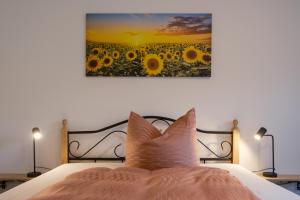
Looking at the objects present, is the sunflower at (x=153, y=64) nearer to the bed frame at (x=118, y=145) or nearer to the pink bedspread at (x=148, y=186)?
the bed frame at (x=118, y=145)

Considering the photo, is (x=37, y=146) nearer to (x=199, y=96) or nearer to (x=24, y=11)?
(x=24, y=11)

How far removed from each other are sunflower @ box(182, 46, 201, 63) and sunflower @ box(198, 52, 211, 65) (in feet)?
0.10

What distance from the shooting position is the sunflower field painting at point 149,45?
279 cm

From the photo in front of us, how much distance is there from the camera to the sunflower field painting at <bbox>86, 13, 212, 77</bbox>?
9.14 ft

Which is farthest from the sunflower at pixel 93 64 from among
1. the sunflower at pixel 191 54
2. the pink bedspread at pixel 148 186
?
the pink bedspread at pixel 148 186

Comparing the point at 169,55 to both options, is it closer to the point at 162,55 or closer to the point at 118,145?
the point at 162,55

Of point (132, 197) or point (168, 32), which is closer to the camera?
point (132, 197)

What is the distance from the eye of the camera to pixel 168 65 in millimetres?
2795

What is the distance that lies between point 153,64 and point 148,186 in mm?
1394

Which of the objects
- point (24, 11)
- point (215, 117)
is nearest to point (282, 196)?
point (215, 117)

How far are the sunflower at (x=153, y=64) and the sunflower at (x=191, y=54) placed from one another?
23cm

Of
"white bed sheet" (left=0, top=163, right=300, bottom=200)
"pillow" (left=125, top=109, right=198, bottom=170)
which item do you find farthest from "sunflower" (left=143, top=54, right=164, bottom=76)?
"white bed sheet" (left=0, top=163, right=300, bottom=200)

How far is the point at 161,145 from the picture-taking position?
7.48 ft

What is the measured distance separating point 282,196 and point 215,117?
3.77 ft
